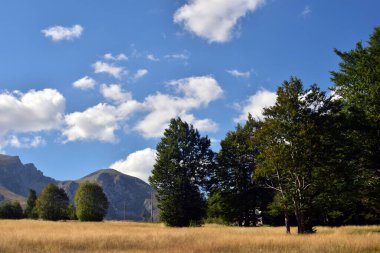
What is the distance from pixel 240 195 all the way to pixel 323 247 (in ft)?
126

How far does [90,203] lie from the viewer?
86.2 metres

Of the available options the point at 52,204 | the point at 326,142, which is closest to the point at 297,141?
the point at 326,142

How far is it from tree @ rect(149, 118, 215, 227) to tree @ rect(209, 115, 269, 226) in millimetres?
2177

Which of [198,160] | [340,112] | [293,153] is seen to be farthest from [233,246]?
[198,160]

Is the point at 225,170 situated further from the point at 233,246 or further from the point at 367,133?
the point at 233,246

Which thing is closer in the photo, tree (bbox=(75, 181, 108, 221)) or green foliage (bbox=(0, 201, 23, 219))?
tree (bbox=(75, 181, 108, 221))

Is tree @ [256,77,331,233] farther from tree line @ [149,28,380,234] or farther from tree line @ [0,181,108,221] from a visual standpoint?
tree line @ [0,181,108,221]

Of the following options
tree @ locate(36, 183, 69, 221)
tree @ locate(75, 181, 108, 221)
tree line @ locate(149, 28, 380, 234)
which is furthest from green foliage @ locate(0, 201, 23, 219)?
tree line @ locate(149, 28, 380, 234)

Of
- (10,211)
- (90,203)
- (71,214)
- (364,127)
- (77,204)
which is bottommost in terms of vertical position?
(71,214)

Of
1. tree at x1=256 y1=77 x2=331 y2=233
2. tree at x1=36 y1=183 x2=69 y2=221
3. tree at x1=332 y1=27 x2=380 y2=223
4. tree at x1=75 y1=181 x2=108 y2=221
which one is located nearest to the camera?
tree at x1=256 y1=77 x2=331 y2=233

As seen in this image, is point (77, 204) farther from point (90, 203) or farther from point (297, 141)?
point (297, 141)

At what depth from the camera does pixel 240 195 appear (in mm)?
57156

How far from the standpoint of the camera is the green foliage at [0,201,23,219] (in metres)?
102

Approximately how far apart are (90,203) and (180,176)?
36743 millimetres
